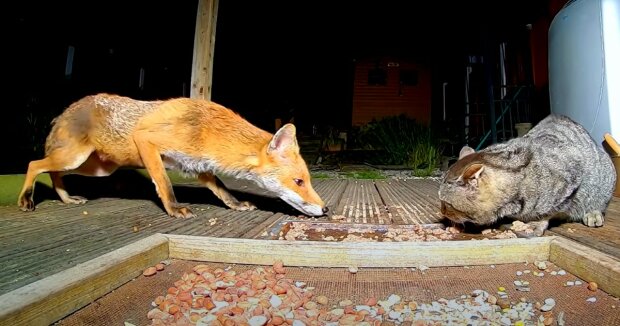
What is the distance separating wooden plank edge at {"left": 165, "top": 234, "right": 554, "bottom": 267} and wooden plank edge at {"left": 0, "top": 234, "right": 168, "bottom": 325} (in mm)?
389

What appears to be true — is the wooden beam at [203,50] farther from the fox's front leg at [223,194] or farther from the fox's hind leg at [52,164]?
the fox's hind leg at [52,164]

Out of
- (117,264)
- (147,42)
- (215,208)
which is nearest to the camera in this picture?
(117,264)

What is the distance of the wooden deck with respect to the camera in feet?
5.83

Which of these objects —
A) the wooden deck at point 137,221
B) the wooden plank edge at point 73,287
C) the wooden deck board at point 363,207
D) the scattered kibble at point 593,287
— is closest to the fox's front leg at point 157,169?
the wooden deck at point 137,221

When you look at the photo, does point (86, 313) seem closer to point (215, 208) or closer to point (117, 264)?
point (117, 264)

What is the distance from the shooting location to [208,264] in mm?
1983

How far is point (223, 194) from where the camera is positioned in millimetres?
3562

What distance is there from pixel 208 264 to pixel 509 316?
1.42 metres

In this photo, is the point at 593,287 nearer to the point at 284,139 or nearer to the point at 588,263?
the point at 588,263

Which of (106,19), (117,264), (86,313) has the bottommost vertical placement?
(86,313)

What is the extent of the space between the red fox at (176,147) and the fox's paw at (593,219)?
188 cm

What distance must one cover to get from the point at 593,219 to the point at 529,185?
2.05ft

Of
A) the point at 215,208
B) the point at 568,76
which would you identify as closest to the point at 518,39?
the point at 568,76

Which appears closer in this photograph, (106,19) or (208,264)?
(208,264)
